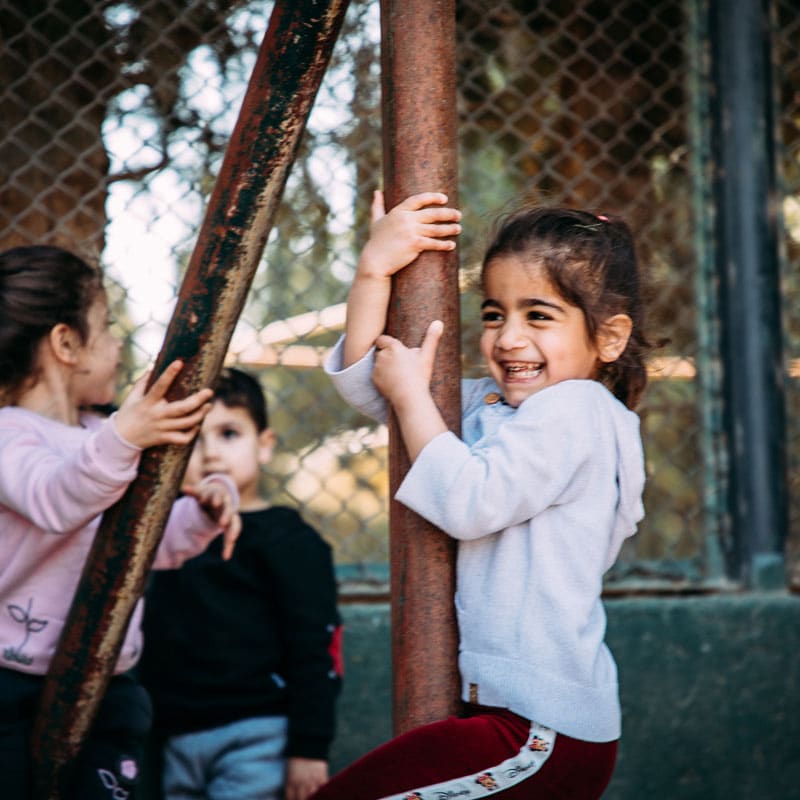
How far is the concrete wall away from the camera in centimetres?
318

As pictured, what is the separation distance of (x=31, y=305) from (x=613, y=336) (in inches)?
A: 42.9

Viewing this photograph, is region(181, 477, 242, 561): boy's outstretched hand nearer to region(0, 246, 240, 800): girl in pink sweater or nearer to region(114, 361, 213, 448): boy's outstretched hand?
region(0, 246, 240, 800): girl in pink sweater

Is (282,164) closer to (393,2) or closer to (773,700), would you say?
(393,2)

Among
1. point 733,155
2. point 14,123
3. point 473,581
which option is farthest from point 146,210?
point 473,581

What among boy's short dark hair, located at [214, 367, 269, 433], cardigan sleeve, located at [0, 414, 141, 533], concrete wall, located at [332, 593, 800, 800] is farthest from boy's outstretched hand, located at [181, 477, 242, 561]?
concrete wall, located at [332, 593, 800, 800]

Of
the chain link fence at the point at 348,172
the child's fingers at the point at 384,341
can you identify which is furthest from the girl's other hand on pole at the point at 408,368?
the chain link fence at the point at 348,172

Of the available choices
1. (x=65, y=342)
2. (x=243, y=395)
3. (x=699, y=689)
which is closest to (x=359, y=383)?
(x=65, y=342)

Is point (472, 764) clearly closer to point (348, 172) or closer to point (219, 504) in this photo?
point (219, 504)

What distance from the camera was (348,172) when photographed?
360cm

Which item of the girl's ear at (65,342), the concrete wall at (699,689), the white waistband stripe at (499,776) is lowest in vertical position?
the concrete wall at (699,689)

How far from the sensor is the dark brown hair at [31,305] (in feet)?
6.75

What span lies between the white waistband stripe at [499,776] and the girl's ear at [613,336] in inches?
22.9

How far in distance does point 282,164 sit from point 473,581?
63 centimetres

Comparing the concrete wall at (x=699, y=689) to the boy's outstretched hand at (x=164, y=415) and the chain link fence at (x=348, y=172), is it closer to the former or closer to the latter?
the chain link fence at (x=348, y=172)
